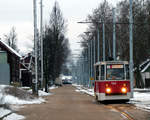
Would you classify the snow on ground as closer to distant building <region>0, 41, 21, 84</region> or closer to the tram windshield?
the tram windshield

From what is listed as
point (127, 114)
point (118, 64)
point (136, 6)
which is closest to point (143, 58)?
point (136, 6)

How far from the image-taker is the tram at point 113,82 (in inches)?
1081

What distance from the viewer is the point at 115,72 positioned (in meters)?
28.0

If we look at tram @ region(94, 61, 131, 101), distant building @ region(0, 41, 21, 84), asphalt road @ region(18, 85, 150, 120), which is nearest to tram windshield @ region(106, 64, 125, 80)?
tram @ region(94, 61, 131, 101)

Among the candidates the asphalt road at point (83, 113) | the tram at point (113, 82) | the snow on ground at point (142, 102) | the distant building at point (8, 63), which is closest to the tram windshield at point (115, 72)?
the tram at point (113, 82)

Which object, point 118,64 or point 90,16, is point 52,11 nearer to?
point 90,16

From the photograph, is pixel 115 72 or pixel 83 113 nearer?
pixel 83 113

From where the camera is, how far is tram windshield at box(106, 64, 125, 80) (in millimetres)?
27844

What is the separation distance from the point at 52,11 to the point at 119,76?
54930 millimetres

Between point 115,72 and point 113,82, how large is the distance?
0.75 meters

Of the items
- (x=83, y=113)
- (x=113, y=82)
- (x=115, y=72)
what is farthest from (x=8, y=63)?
(x=83, y=113)

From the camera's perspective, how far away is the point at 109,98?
90.2ft

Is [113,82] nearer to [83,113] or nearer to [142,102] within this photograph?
[142,102]

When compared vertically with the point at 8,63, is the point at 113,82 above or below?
below
